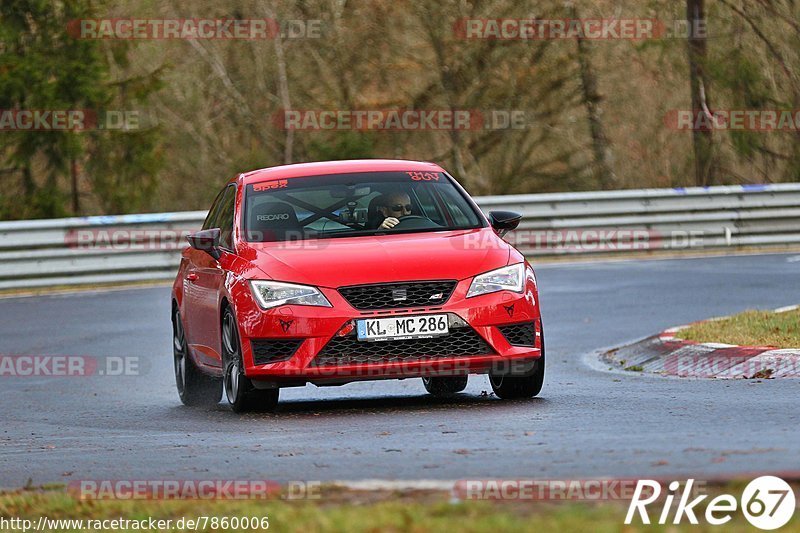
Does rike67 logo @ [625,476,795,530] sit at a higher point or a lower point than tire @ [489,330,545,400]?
higher

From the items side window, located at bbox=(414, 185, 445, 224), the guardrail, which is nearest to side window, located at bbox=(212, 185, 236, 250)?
side window, located at bbox=(414, 185, 445, 224)

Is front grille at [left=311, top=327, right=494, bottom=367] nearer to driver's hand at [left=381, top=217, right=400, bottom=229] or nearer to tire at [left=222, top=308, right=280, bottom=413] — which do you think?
tire at [left=222, top=308, right=280, bottom=413]

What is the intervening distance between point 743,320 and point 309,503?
350 inches

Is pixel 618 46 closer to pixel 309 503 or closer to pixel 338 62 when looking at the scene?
pixel 338 62

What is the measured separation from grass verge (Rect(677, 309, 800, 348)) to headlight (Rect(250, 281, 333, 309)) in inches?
163

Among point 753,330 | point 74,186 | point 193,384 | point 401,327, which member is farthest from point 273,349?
point 74,186

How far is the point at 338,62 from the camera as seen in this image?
34.4m

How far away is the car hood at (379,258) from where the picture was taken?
10305 mm

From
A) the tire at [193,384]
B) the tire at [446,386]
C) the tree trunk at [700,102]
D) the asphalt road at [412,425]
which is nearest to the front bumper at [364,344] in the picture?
the asphalt road at [412,425]

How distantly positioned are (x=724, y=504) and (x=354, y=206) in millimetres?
6087

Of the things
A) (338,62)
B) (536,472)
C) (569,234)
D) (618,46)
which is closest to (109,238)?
(569,234)

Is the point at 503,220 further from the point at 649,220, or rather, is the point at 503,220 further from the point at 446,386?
the point at 649,220

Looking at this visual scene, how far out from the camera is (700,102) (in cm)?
3269

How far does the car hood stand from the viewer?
1030cm
